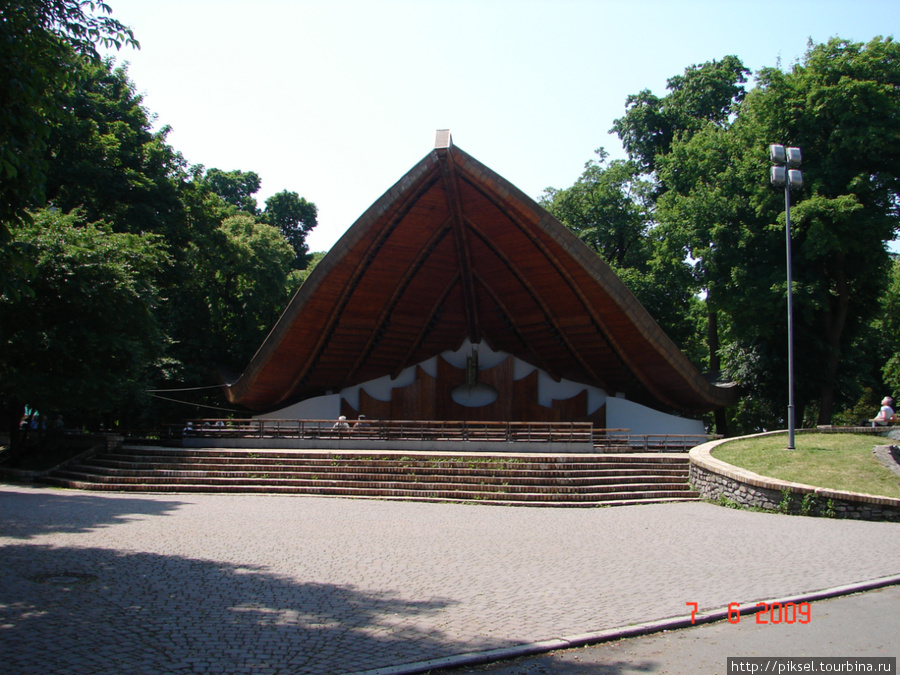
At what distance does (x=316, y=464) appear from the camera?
53.0 feet

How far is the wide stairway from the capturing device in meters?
13.8

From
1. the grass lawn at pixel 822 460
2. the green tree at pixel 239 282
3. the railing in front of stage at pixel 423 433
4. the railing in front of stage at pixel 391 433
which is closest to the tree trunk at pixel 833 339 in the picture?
the railing in front of stage at pixel 423 433

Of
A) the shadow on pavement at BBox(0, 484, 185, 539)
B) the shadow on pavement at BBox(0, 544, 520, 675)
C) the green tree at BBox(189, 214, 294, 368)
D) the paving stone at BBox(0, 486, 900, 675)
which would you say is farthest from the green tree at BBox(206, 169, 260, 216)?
the shadow on pavement at BBox(0, 544, 520, 675)

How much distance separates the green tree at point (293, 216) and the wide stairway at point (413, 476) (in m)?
34.3

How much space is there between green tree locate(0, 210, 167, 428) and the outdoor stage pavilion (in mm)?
4955

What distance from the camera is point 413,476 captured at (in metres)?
14.9

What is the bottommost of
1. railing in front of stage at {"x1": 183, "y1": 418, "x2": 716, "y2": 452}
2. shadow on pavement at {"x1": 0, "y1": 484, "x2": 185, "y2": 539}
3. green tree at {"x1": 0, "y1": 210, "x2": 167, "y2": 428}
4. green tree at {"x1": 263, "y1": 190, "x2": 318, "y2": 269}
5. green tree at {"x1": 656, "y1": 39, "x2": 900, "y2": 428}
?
shadow on pavement at {"x1": 0, "y1": 484, "x2": 185, "y2": 539}

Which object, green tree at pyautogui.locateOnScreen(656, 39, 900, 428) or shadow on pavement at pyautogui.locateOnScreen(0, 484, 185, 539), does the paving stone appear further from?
green tree at pyautogui.locateOnScreen(656, 39, 900, 428)

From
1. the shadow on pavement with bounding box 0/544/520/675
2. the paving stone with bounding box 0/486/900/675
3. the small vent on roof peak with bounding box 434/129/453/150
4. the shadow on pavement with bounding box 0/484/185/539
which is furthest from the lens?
the small vent on roof peak with bounding box 434/129/453/150

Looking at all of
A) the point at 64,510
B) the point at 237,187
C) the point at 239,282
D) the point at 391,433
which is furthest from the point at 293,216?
the point at 64,510

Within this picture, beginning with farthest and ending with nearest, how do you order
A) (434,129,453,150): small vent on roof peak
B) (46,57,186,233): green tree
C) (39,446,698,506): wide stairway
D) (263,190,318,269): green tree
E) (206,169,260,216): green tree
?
(263,190,318,269): green tree → (206,169,260,216): green tree → (46,57,186,233): green tree → (434,129,453,150): small vent on roof peak → (39,446,698,506): wide stairway

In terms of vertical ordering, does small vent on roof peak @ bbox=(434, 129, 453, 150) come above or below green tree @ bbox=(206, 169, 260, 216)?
below

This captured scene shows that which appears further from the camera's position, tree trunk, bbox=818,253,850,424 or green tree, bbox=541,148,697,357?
green tree, bbox=541,148,697,357

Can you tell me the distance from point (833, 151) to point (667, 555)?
18.4m
